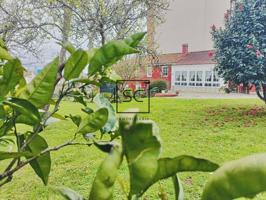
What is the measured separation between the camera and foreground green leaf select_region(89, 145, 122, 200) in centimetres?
37

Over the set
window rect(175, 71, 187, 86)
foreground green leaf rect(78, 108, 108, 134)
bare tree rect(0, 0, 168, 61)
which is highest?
bare tree rect(0, 0, 168, 61)

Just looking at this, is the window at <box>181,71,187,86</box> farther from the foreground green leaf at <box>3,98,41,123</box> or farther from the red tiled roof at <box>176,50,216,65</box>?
the foreground green leaf at <box>3,98,41,123</box>

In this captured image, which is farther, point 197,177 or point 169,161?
point 197,177

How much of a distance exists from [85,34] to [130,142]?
7.82m

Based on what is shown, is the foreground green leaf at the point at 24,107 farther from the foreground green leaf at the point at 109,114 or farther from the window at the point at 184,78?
the window at the point at 184,78

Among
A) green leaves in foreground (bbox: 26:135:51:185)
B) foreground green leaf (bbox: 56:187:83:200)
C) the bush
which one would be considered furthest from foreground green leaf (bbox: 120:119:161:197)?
the bush

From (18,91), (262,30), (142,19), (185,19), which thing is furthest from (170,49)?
(18,91)

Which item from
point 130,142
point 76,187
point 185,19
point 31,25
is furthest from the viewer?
point 185,19

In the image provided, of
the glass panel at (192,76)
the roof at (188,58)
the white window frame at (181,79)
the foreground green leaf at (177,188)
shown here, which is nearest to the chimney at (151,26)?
the foreground green leaf at (177,188)

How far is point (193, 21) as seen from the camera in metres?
21.5

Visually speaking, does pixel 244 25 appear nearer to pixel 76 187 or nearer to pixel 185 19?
pixel 76 187

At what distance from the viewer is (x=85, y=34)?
8.00m

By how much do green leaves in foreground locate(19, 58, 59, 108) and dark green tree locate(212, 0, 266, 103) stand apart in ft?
20.9

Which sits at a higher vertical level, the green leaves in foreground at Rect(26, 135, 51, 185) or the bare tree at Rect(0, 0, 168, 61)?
the bare tree at Rect(0, 0, 168, 61)
